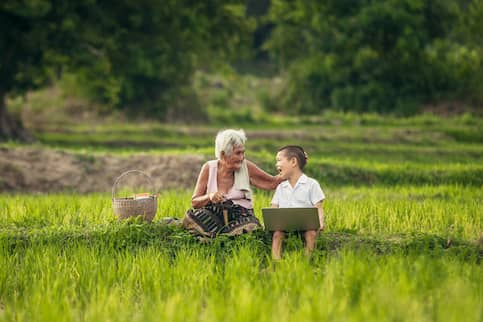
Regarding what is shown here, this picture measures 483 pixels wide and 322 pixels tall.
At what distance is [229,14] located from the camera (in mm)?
19891

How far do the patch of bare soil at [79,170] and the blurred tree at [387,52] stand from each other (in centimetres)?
1491

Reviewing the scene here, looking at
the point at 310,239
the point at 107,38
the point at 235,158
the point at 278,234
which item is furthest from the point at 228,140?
the point at 107,38

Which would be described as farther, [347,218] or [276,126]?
[276,126]

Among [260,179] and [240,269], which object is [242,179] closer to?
[260,179]

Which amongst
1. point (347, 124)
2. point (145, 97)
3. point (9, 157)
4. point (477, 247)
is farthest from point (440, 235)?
point (145, 97)

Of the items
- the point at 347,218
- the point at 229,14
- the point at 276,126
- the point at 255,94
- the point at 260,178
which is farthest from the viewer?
the point at 255,94

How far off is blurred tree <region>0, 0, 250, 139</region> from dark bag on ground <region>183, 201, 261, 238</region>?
10.6m

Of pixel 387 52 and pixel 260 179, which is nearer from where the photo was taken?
pixel 260 179

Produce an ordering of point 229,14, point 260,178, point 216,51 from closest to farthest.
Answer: point 260,178, point 229,14, point 216,51

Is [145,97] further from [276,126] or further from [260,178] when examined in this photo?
[260,178]

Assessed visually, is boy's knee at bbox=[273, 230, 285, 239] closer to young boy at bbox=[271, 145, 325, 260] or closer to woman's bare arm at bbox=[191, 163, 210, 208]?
young boy at bbox=[271, 145, 325, 260]

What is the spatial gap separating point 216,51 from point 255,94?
13289 millimetres

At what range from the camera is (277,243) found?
5.66 metres

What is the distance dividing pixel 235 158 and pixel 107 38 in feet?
42.8
